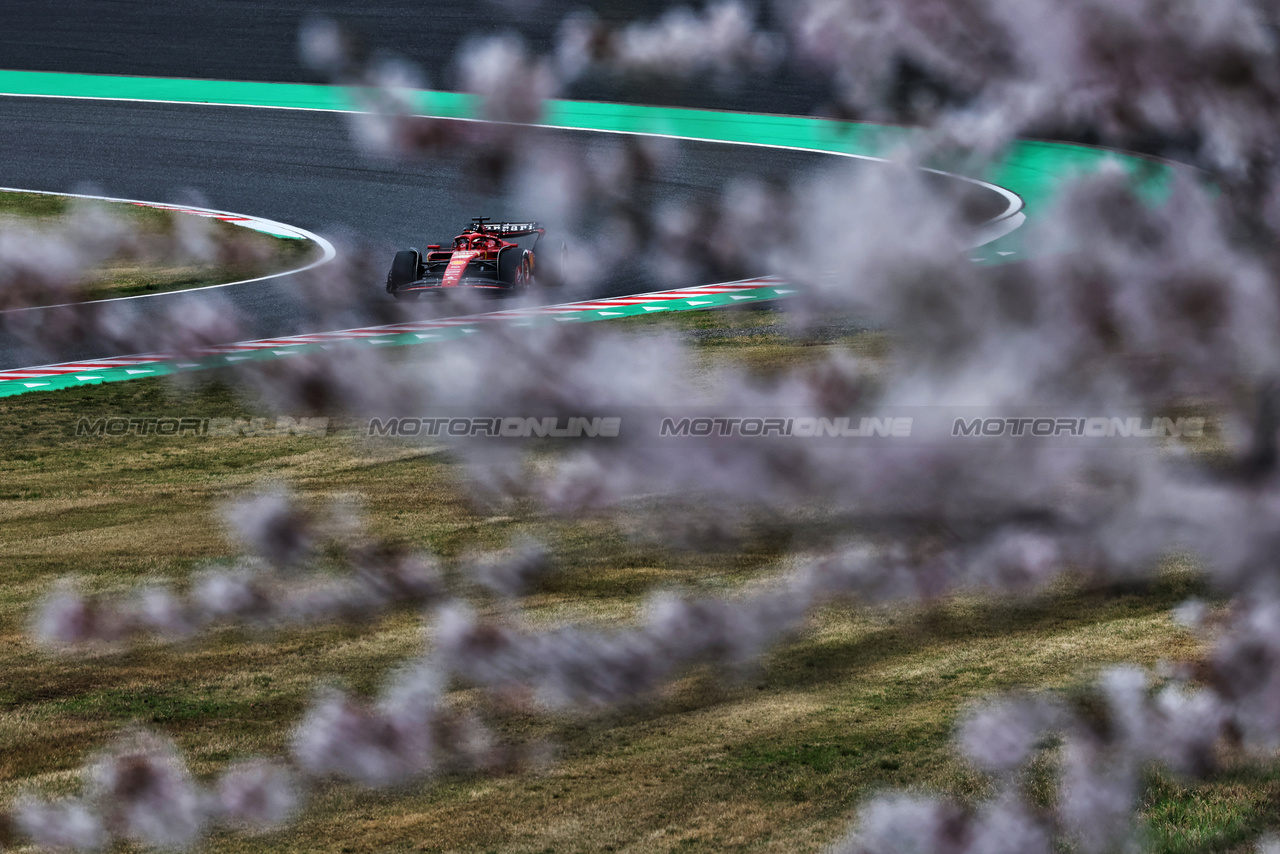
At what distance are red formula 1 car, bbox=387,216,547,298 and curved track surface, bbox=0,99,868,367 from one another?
1290mm

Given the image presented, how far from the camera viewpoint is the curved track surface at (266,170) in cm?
1577

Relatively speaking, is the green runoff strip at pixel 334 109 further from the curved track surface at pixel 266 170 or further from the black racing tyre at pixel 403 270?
the black racing tyre at pixel 403 270

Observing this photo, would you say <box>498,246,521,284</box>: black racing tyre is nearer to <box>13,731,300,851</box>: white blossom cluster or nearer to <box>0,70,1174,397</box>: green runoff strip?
<box>0,70,1174,397</box>: green runoff strip

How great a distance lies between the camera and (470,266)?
1162 cm

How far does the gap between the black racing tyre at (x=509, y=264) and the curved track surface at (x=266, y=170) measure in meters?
2.16

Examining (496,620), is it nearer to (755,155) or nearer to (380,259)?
(380,259)

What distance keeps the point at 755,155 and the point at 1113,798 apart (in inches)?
715

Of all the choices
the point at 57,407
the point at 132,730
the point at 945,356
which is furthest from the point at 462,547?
the point at 945,356

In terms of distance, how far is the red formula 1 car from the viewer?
1107 centimetres

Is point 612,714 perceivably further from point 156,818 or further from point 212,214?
point 212,214

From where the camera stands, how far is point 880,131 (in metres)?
2.28

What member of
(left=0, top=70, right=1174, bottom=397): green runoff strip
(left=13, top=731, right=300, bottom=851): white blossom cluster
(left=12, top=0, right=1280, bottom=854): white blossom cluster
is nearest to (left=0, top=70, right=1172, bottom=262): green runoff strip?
(left=0, top=70, right=1174, bottom=397): green runoff strip

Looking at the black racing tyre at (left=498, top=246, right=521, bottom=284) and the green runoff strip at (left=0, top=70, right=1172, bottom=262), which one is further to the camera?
the green runoff strip at (left=0, top=70, right=1172, bottom=262)

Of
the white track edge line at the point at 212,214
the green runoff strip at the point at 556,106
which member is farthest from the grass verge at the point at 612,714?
the green runoff strip at the point at 556,106
